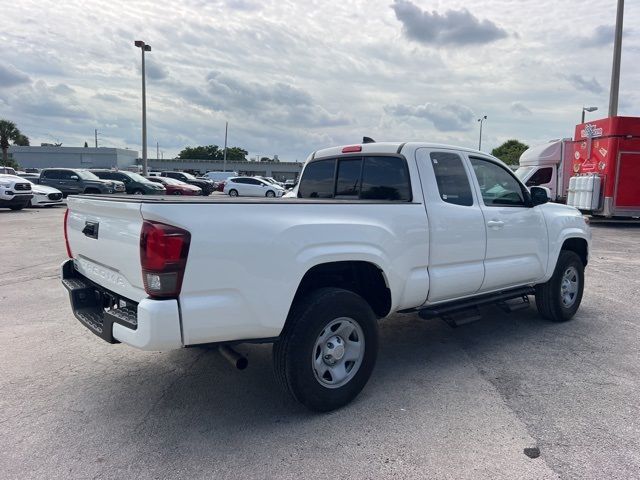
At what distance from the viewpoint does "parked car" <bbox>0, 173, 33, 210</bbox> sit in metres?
18.5

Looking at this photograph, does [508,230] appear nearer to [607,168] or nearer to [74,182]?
[607,168]

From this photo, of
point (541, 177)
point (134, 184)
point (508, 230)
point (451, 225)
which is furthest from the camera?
point (134, 184)

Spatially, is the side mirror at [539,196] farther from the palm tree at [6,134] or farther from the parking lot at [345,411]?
the palm tree at [6,134]

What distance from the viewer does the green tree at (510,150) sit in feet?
217

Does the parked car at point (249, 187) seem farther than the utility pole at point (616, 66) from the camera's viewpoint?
Yes

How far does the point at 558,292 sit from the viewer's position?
575 cm

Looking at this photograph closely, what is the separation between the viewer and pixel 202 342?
302 cm

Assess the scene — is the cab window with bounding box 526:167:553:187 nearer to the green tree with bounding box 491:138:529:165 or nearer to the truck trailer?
the truck trailer

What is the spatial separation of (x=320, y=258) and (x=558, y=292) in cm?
372

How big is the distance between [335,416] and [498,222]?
252cm

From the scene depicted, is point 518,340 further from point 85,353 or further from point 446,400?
point 85,353

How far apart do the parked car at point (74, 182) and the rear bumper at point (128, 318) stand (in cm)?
2092

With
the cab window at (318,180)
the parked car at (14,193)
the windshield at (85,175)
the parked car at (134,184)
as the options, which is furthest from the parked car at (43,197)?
the cab window at (318,180)

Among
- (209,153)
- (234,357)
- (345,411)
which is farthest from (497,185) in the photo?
(209,153)
